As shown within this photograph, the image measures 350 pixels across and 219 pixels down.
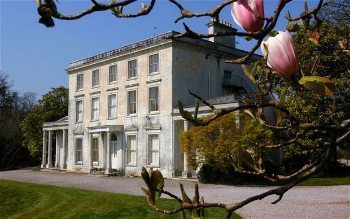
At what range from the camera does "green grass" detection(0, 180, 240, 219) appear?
12.6m

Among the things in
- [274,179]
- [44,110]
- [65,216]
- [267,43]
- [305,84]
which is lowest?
[65,216]

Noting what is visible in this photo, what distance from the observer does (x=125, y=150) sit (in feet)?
98.9

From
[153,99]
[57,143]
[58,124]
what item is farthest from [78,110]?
[153,99]

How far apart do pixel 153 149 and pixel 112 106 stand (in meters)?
5.53

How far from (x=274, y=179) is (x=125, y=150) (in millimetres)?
29173

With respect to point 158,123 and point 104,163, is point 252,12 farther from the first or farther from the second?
point 104,163

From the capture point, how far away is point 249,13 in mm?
1124

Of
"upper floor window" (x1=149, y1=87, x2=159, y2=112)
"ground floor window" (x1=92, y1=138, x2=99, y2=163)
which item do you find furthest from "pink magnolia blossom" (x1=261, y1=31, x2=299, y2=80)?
"ground floor window" (x1=92, y1=138, x2=99, y2=163)

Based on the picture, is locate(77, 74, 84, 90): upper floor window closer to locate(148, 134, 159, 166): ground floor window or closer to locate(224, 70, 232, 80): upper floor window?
locate(148, 134, 159, 166): ground floor window

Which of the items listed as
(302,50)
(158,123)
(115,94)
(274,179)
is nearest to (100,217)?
(274,179)

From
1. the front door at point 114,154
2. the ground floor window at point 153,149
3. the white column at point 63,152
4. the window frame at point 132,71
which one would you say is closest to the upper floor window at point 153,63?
the window frame at point 132,71

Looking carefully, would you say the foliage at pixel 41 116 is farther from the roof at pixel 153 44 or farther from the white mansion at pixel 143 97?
the roof at pixel 153 44

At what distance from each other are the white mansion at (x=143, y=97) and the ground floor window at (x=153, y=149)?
0.21 ft

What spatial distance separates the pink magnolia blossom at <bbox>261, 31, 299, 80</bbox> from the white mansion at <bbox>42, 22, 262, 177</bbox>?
22.2 meters
